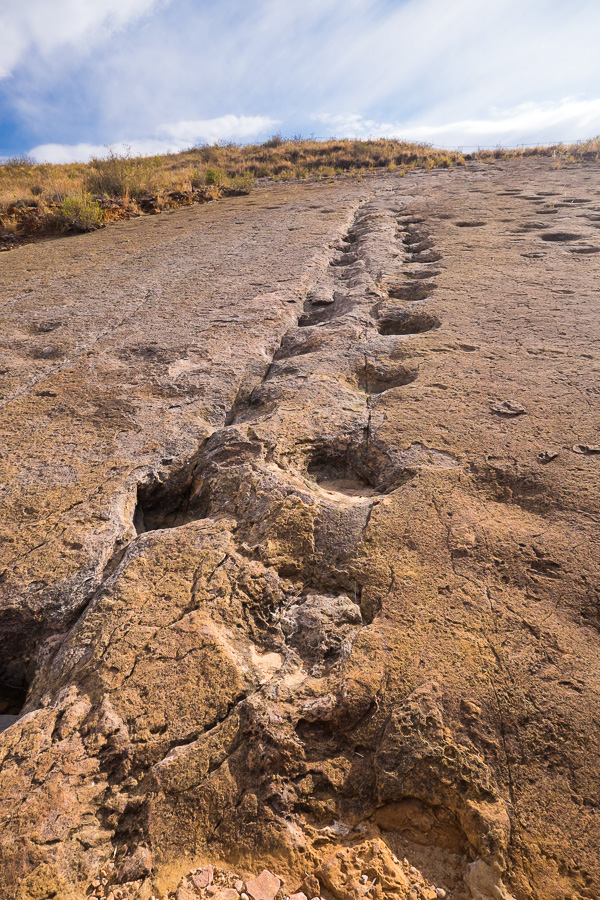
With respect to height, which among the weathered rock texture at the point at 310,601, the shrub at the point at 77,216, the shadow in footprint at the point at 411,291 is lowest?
the weathered rock texture at the point at 310,601

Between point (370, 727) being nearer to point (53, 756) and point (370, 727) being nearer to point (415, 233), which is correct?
point (53, 756)

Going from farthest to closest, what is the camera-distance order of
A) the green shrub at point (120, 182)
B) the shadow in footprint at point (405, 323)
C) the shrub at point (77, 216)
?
1. the green shrub at point (120, 182)
2. the shrub at point (77, 216)
3. the shadow in footprint at point (405, 323)

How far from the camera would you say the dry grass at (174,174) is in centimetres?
605

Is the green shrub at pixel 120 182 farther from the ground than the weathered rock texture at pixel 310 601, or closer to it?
farther from the ground

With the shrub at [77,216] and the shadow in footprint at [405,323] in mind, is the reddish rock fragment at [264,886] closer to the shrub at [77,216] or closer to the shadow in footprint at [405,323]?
the shadow in footprint at [405,323]

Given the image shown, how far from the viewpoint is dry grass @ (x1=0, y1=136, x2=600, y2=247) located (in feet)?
19.9

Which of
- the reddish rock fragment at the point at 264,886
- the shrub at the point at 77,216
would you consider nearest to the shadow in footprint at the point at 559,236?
the reddish rock fragment at the point at 264,886

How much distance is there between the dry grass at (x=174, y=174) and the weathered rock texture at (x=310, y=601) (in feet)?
13.1

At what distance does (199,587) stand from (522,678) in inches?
34.6

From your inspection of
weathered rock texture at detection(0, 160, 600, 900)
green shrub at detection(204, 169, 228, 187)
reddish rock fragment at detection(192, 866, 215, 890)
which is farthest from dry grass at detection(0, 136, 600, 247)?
reddish rock fragment at detection(192, 866, 215, 890)

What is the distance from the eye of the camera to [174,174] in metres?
9.34

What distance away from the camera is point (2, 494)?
187cm

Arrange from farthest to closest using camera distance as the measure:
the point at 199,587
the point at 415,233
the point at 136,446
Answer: the point at 415,233, the point at 136,446, the point at 199,587

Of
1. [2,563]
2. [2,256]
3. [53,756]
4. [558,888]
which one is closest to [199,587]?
[53,756]
